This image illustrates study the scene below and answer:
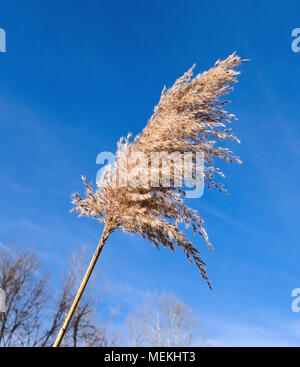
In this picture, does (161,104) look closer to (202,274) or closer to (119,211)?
(119,211)

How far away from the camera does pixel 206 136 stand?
4.01m

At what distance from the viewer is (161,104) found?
4125mm

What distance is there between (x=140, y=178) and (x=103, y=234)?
26.7 inches

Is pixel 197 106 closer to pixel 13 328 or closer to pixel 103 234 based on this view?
pixel 103 234

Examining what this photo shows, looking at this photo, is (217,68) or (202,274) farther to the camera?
(217,68)

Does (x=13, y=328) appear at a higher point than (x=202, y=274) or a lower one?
higher
